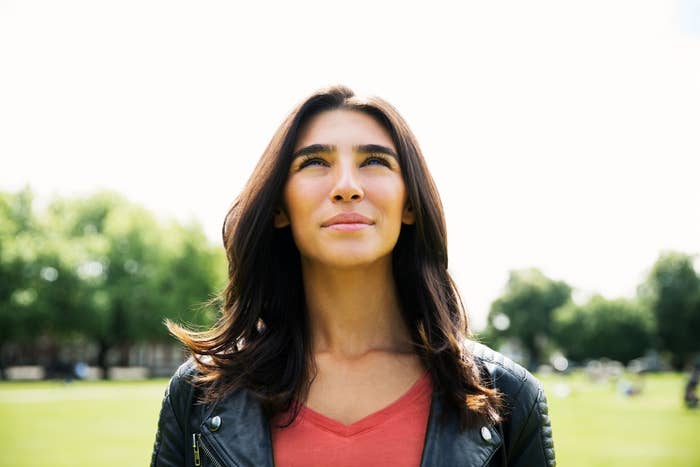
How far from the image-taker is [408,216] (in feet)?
11.3

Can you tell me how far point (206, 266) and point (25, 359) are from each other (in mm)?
24475

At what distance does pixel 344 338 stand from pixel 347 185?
2.69 ft

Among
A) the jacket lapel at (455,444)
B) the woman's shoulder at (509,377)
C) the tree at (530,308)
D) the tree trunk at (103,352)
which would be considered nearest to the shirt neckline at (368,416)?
the jacket lapel at (455,444)

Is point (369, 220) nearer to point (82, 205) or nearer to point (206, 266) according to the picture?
Result: point (206, 266)

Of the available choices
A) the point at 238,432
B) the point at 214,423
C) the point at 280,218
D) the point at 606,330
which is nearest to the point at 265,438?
the point at 238,432

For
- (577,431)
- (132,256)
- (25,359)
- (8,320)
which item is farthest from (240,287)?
(25,359)

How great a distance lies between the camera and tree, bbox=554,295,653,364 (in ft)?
273

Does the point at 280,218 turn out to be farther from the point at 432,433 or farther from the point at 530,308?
the point at 530,308

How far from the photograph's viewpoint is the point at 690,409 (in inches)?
888

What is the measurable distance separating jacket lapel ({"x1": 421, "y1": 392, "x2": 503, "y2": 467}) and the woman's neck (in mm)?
545

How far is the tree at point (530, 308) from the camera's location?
101 m

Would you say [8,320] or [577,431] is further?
[8,320]

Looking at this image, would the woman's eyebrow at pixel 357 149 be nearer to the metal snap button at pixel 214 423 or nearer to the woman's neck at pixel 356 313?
the woman's neck at pixel 356 313

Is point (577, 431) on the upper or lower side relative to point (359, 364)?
lower
